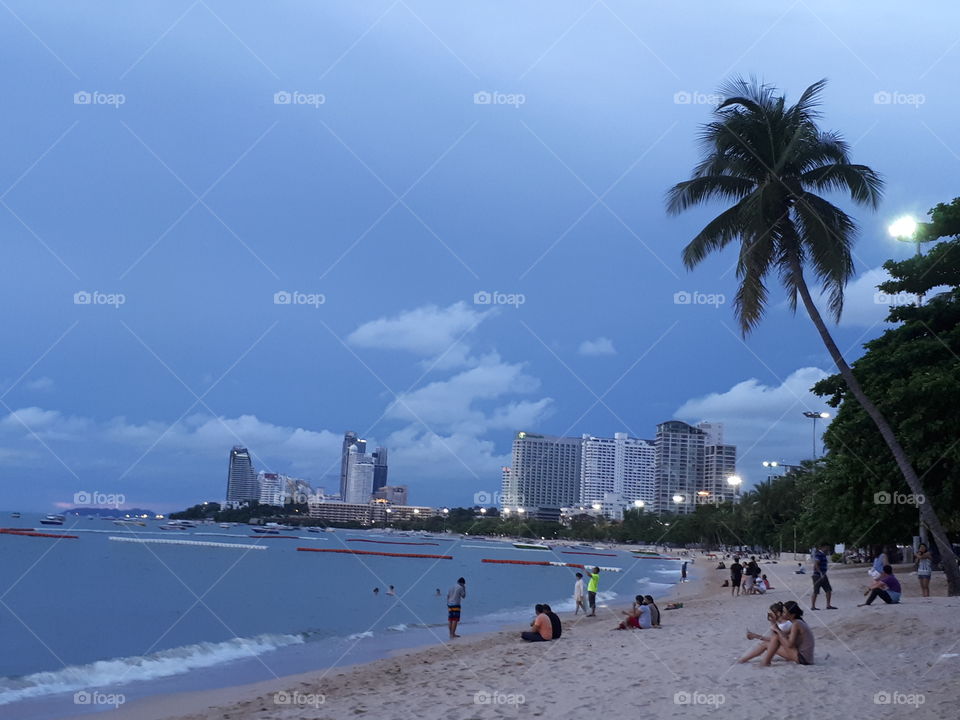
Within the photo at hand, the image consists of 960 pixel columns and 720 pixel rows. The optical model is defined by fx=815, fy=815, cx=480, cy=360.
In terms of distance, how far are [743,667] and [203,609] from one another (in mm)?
25134

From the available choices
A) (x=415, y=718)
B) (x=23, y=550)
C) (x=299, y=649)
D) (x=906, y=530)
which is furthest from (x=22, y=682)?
(x=23, y=550)

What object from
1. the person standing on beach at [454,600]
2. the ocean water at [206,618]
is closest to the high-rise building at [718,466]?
the ocean water at [206,618]

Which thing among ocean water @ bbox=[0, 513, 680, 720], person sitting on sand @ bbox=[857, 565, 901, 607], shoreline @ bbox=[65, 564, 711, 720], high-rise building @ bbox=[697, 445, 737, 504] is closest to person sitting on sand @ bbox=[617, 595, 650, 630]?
shoreline @ bbox=[65, 564, 711, 720]

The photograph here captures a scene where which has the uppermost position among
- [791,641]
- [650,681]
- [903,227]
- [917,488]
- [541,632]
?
[903,227]

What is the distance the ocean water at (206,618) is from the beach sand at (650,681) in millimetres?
2599

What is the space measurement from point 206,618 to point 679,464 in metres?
167

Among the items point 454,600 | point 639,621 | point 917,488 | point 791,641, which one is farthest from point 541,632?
point 917,488

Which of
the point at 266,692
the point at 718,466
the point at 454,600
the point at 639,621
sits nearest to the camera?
the point at 266,692

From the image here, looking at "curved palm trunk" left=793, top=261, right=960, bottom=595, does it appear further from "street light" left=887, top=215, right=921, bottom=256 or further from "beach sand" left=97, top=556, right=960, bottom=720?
"street light" left=887, top=215, right=921, bottom=256

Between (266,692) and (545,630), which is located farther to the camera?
(545,630)

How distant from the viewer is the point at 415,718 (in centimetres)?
1027

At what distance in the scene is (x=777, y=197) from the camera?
19.2 m

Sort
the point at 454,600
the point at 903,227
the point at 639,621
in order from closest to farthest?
1. the point at 639,621
2. the point at 454,600
3. the point at 903,227

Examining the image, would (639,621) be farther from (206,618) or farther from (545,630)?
(206,618)
